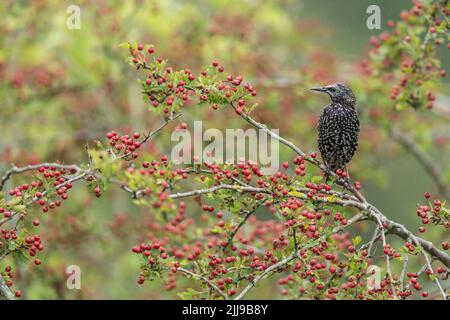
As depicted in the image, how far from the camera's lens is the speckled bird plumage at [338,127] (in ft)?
25.6

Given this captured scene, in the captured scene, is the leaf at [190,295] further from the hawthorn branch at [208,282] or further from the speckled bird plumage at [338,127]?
the speckled bird plumage at [338,127]

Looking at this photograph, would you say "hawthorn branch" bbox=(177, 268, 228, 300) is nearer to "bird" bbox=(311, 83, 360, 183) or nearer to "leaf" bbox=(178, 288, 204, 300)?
"leaf" bbox=(178, 288, 204, 300)

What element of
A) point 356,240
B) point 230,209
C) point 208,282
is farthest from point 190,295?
point 356,240

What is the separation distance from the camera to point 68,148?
10.5 m

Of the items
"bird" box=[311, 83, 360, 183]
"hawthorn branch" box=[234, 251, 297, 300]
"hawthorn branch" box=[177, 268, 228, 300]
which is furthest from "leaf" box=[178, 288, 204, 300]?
"bird" box=[311, 83, 360, 183]

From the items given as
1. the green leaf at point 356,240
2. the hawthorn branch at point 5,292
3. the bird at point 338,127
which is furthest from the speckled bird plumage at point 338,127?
the hawthorn branch at point 5,292

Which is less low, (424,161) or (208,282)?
(424,161)

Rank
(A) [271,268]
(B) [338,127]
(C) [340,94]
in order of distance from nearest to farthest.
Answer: (A) [271,268]
(B) [338,127]
(C) [340,94]

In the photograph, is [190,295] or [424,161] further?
[424,161]

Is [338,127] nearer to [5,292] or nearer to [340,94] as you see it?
[340,94]

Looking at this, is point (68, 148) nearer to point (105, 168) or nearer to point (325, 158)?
point (325, 158)

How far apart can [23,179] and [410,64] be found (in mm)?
3813

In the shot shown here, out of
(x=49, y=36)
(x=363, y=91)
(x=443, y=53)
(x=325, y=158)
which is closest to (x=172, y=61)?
(x=49, y=36)

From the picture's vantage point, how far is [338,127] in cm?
780
